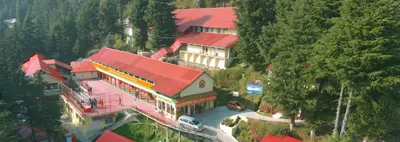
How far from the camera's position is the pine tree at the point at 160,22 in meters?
49.8

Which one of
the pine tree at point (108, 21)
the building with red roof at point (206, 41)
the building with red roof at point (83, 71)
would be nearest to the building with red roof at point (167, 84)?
the building with red roof at point (206, 41)

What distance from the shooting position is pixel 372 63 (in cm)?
1933

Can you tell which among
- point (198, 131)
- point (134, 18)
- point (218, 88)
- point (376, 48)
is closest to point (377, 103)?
point (376, 48)

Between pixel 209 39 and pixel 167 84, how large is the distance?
14102 mm

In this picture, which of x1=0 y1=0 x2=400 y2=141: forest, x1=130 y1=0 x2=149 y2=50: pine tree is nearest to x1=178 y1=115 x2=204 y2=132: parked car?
x1=0 y1=0 x2=400 y2=141: forest

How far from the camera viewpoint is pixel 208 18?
51.2m

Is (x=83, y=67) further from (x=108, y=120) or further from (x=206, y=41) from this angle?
(x=206, y=41)

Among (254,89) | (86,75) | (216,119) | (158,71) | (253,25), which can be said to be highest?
(253,25)

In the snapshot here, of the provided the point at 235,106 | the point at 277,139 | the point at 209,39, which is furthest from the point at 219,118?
the point at 209,39

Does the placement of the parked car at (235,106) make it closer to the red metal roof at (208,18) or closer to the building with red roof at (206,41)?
the building with red roof at (206,41)

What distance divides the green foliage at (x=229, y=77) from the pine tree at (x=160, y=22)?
1507cm

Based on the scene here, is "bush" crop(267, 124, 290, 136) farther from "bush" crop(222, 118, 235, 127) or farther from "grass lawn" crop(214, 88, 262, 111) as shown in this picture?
"grass lawn" crop(214, 88, 262, 111)

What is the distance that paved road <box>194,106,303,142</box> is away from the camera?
2895 centimetres

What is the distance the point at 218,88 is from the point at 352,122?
1957cm
